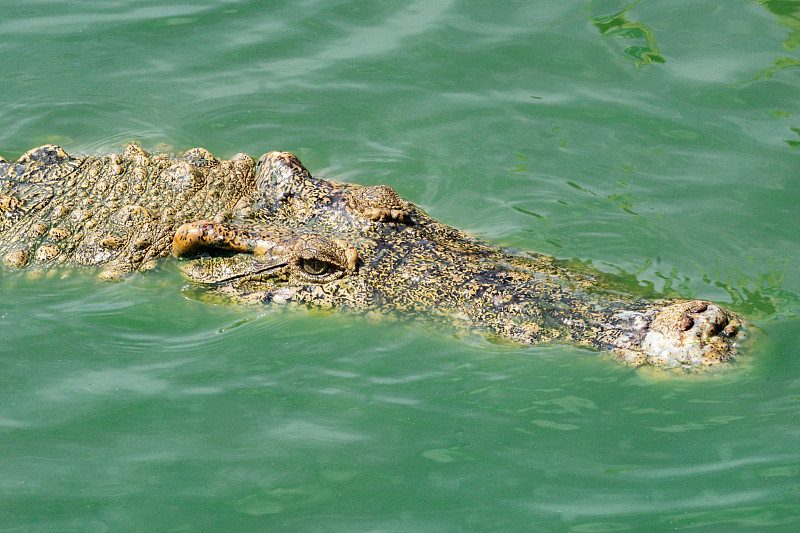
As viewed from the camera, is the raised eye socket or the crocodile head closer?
the crocodile head

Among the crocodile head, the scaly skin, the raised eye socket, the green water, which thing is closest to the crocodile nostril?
the crocodile head

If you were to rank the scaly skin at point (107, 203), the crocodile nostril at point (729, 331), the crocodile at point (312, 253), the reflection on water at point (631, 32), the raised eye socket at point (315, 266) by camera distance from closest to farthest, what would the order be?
the crocodile nostril at point (729, 331) < the crocodile at point (312, 253) < the raised eye socket at point (315, 266) < the scaly skin at point (107, 203) < the reflection on water at point (631, 32)

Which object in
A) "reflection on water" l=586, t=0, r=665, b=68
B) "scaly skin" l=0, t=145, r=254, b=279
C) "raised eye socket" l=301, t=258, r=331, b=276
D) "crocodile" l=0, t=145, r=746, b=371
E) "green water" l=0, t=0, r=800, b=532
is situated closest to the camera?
"green water" l=0, t=0, r=800, b=532

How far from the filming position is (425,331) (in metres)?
6.27

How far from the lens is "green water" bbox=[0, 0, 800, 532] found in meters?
5.10

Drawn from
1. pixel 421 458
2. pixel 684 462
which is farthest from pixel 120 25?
pixel 684 462

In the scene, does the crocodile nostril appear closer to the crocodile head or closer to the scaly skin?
the crocodile head

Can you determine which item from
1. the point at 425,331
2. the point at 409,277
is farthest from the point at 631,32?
the point at 425,331

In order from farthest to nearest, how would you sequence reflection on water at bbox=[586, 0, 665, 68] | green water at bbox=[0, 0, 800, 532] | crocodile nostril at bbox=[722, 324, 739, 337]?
reflection on water at bbox=[586, 0, 665, 68] < crocodile nostril at bbox=[722, 324, 739, 337] < green water at bbox=[0, 0, 800, 532]

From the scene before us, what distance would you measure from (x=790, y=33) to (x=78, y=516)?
29.3 ft

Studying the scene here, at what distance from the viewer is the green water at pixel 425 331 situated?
16.7 feet

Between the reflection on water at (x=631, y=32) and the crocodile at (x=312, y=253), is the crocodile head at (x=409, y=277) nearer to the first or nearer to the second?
the crocodile at (x=312, y=253)

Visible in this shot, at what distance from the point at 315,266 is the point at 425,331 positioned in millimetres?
960

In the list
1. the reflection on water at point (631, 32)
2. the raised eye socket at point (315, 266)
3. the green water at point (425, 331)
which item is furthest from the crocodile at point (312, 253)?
the reflection on water at point (631, 32)
